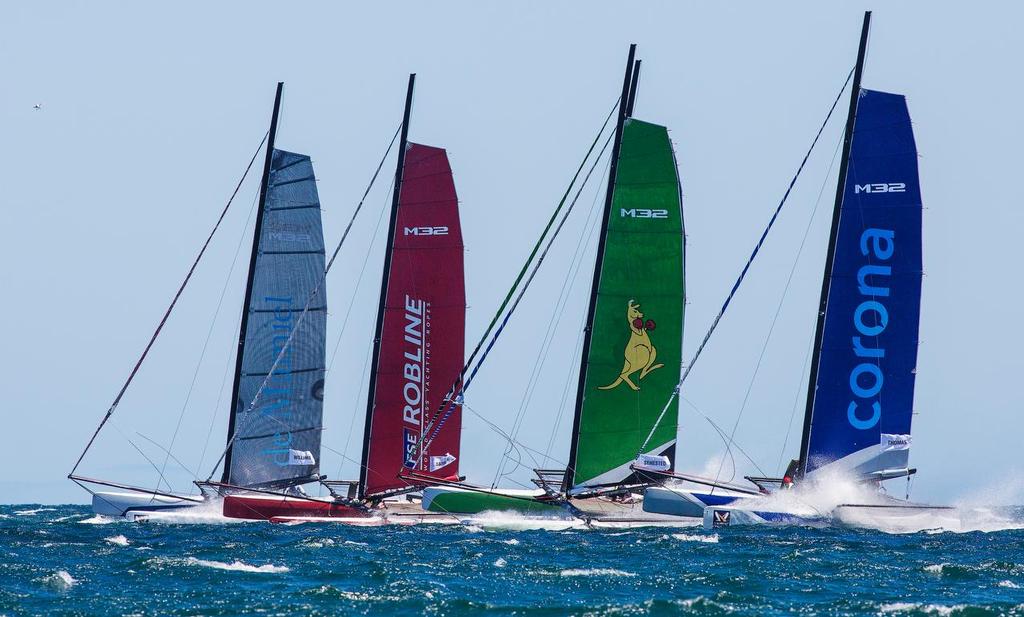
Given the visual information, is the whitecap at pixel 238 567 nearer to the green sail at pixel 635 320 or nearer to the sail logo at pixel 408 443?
the green sail at pixel 635 320

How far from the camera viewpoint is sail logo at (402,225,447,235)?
151 ft

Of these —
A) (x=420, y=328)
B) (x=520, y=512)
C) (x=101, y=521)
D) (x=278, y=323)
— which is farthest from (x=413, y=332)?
(x=101, y=521)

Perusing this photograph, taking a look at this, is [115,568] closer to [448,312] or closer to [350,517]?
[350,517]

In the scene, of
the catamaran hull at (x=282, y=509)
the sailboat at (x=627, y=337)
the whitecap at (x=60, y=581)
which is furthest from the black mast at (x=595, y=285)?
the whitecap at (x=60, y=581)

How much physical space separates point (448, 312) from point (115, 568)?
1684cm

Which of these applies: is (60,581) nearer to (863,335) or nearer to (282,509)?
(282,509)

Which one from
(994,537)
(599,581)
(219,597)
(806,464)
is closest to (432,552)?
(599,581)

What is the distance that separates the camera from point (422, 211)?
4603 cm

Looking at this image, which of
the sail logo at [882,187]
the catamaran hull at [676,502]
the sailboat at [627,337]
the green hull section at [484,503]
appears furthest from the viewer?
the sailboat at [627,337]

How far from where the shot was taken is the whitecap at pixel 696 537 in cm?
3828

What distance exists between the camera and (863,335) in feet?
136

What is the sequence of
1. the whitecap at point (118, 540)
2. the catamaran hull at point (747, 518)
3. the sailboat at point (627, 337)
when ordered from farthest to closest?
the sailboat at point (627, 337)
the catamaran hull at point (747, 518)
the whitecap at point (118, 540)

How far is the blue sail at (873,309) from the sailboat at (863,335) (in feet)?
0.08

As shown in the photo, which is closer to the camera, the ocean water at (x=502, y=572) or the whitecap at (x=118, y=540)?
the ocean water at (x=502, y=572)
